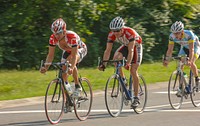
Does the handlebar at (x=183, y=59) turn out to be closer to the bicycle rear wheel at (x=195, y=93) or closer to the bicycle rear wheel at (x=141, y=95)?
the bicycle rear wheel at (x=195, y=93)

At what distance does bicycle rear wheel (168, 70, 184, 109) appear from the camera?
43.6 feet

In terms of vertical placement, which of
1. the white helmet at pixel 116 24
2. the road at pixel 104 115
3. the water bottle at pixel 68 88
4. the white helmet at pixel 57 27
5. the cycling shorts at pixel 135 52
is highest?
the white helmet at pixel 57 27

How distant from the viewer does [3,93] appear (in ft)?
50.8

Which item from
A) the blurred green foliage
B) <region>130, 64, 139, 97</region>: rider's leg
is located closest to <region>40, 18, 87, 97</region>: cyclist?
<region>130, 64, 139, 97</region>: rider's leg

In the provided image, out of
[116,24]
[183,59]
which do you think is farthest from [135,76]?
[183,59]

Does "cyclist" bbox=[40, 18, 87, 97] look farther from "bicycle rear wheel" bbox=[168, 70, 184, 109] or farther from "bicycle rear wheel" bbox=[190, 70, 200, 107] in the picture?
"bicycle rear wheel" bbox=[190, 70, 200, 107]

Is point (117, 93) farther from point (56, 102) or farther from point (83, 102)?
point (56, 102)

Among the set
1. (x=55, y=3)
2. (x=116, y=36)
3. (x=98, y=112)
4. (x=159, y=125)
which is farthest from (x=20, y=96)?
(x=55, y=3)

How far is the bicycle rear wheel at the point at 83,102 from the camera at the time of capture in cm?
1159

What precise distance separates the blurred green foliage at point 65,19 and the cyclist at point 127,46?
9134 millimetres

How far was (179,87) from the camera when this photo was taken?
13430mm

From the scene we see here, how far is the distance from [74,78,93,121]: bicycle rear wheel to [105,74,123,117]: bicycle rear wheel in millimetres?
386

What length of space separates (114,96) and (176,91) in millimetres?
1918

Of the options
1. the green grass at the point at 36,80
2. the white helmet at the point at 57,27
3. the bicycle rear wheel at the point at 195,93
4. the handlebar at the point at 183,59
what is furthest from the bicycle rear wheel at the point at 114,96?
the green grass at the point at 36,80
